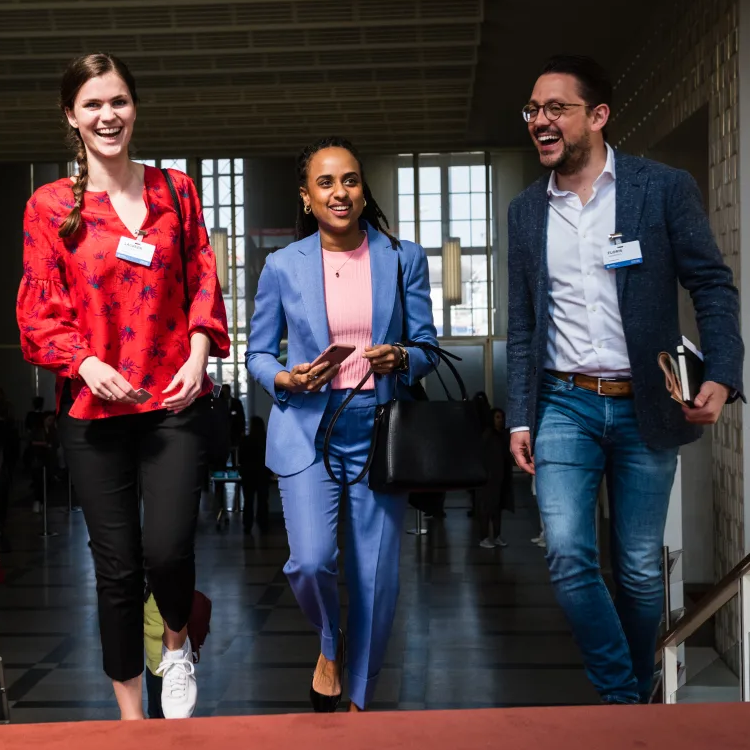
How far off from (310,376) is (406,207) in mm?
16049

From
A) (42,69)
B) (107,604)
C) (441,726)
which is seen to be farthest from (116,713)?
(42,69)

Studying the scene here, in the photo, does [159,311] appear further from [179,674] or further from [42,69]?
[42,69]

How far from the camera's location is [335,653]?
137 inches

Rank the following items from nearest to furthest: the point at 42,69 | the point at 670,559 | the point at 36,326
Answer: the point at 36,326, the point at 670,559, the point at 42,69

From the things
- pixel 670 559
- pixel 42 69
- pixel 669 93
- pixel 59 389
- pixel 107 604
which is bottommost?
pixel 670 559

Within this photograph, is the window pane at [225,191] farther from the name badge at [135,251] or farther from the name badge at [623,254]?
the name badge at [623,254]

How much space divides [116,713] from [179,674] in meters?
3.42

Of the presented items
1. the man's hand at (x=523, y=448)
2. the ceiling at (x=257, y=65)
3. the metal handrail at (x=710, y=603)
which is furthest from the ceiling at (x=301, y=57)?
the man's hand at (x=523, y=448)

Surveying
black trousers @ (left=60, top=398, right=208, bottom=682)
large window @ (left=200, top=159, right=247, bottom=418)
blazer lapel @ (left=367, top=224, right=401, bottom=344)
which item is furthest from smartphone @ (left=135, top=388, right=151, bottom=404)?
large window @ (left=200, top=159, right=247, bottom=418)

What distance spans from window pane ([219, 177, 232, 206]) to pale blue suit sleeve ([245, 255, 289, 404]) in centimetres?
1573

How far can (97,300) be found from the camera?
293cm

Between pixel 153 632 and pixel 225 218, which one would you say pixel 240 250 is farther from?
pixel 153 632

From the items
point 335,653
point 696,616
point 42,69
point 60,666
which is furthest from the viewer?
point 42,69

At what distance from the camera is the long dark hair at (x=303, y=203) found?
3.50 meters
